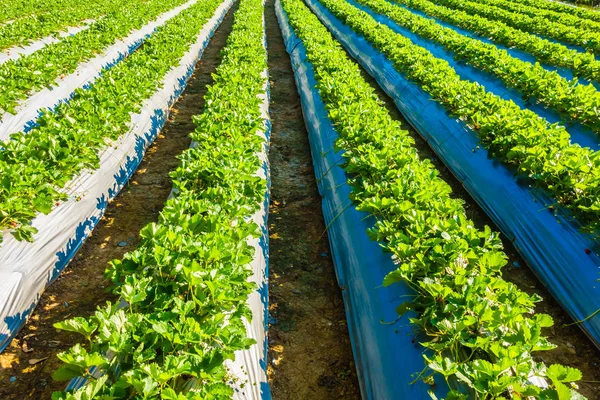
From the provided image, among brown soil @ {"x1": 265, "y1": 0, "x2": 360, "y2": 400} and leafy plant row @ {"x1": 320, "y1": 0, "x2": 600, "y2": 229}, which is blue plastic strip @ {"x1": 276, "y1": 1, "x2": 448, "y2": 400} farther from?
leafy plant row @ {"x1": 320, "y1": 0, "x2": 600, "y2": 229}

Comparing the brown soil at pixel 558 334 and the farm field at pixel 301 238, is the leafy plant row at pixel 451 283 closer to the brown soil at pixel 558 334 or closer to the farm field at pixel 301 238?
the farm field at pixel 301 238

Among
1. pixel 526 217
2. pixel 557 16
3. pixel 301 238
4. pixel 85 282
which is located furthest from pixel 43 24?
pixel 557 16

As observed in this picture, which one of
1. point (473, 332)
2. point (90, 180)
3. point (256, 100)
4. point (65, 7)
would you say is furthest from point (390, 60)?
point (65, 7)

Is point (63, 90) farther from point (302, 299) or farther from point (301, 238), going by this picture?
point (302, 299)

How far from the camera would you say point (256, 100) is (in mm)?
7555

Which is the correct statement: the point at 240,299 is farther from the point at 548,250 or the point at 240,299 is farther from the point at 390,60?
the point at 390,60

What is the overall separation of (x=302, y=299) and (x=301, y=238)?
1.17m

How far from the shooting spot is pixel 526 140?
18.7 feet

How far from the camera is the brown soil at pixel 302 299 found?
382 cm

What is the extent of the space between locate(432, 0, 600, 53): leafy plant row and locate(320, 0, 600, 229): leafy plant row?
6145mm

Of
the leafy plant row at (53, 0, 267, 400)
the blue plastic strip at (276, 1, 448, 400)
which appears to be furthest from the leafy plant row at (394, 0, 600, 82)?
the leafy plant row at (53, 0, 267, 400)

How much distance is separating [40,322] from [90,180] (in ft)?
6.74

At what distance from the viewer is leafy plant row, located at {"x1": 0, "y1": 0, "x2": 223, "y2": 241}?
429 cm

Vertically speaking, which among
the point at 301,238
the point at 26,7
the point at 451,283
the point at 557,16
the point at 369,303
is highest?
the point at 26,7
